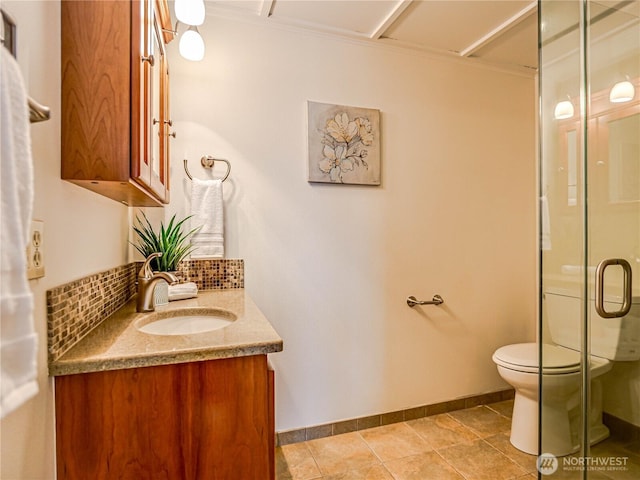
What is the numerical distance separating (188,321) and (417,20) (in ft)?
6.36

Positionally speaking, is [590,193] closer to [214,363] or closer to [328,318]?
[328,318]

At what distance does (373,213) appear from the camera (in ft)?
6.89

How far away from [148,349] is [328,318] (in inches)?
49.4

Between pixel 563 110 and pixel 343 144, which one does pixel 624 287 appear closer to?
pixel 563 110

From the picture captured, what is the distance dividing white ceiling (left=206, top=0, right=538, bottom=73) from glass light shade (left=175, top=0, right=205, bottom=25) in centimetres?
48

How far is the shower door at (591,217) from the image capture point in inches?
60.4

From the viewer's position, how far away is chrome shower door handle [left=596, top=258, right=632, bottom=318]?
4.59 feet

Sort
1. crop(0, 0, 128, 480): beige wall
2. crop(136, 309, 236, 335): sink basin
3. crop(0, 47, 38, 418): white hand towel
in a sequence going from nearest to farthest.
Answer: crop(0, 47, 38, 418): white hand towel, crop(0, 0, 128, 480): beige wall, crop(136, 309, 236, 335): sink basin

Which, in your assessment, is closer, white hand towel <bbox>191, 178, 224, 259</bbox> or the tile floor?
the tile floor

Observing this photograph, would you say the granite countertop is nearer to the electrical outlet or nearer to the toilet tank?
the electrical outlet

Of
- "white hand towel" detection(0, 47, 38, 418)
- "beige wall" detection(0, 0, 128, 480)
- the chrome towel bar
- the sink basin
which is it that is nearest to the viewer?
"white hand towel" detection(0, 47, 38, 418)

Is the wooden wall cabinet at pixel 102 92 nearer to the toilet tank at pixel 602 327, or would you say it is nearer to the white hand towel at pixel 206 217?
the white hand towel at pixel 206 217

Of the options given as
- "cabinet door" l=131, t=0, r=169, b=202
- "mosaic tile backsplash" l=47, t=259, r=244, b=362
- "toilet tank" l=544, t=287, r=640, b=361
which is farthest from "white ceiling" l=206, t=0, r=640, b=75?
"mosaic tile backsplash" l=47, t=259, r=244, b=362

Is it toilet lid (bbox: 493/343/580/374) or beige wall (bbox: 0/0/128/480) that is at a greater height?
beige wall (bbox: 0/0/128/480)
